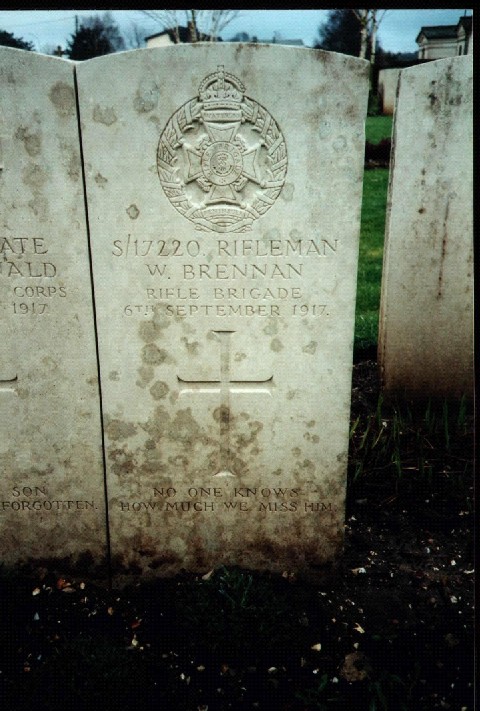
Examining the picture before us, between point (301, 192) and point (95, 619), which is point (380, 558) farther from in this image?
point (301, 192)

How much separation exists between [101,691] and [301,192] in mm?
2082

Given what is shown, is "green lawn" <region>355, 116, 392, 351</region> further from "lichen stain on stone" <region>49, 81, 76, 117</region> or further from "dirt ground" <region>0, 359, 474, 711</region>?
"lichen stain on stone" <region>49, 81, 76, 117</region>

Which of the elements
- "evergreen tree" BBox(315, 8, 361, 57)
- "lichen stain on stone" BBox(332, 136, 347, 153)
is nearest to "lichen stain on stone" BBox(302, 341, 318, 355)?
"lichen stain on stone" BBox(332, 136, 347, 153)

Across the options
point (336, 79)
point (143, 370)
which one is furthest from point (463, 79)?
point (143, 370)

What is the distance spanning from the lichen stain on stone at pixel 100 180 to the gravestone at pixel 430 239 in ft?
6.80

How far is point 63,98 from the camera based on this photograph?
2199 millimetres

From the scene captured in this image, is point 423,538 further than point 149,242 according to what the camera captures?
Yes

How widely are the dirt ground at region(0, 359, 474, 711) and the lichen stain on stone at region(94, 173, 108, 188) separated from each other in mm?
1779

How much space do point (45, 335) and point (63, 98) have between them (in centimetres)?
96

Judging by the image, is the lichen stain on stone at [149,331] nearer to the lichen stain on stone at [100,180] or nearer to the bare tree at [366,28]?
the lichen stain on stone at [100,180]

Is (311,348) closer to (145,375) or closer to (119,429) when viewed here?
(145,375)

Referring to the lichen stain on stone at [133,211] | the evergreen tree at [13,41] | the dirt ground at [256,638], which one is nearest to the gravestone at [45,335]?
the lichen stain on stone at [133,211]

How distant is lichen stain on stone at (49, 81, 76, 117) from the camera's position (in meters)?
2.19

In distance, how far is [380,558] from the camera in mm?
2939
